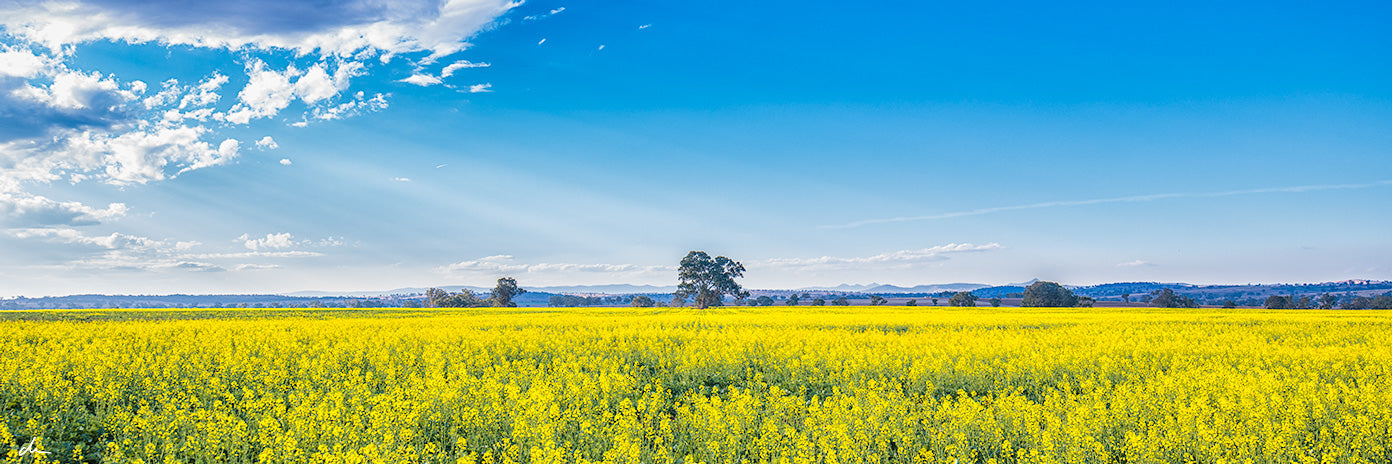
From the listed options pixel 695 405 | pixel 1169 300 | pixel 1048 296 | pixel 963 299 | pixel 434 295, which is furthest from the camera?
pixel 434 295

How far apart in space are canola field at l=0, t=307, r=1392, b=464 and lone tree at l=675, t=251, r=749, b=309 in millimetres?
81086

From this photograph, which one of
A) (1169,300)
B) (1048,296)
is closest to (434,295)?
(1048,296)

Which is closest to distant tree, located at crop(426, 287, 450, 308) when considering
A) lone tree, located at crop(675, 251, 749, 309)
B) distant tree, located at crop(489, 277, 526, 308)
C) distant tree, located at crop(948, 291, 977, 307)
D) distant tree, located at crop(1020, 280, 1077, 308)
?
distant tree, located at crop(489, 277, 526, 308)

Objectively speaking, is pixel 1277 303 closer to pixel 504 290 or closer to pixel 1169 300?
pixel 1169 300

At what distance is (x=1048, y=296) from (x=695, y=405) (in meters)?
104

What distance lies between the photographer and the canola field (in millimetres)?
7582

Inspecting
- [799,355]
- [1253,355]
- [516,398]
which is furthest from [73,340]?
[1253,355]

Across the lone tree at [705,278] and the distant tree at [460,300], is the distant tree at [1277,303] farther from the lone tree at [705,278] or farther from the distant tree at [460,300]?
the distant tree at [460,300]

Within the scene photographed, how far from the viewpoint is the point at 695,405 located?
9.98 metres

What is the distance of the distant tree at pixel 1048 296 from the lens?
Result: 9794 centimetres

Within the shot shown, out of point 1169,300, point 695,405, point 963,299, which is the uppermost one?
point 963,299

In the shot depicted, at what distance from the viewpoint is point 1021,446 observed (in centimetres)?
838

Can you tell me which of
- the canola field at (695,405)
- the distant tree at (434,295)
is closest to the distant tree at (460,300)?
the distant tree at (434,295)

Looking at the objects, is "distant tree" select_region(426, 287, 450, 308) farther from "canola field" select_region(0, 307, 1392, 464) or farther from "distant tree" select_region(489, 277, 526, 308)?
"canola field" select_region(0, 307, 1392, 464)
